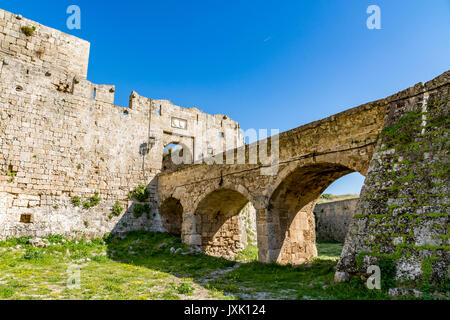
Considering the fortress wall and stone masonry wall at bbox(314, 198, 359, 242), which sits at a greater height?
the fortress wall

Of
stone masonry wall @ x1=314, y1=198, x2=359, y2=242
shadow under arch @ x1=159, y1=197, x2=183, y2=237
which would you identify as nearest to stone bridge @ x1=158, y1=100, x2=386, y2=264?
shadow under arch @ x1=159, y1=197, x2=183, y2=237

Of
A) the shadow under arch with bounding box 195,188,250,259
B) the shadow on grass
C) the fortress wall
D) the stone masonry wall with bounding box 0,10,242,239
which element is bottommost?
the shadow on grass

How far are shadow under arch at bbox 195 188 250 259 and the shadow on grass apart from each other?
137 centimetres

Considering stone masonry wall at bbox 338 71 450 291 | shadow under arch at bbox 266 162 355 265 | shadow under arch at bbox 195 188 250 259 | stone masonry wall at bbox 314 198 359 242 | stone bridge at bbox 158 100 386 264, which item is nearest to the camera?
stone masonry wall at bbox 338 71 450 291

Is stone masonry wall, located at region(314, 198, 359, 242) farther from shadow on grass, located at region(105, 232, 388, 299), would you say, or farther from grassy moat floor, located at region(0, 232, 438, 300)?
grassy moat floor, located at region(0, 232, 438, 300)

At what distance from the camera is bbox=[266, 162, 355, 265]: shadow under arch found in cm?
932

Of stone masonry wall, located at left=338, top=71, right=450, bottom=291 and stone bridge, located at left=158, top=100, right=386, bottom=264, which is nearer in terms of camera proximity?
stone masonry wall, located at left=338, top=71, right=450, bottom=291

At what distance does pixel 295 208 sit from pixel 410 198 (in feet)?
17.5

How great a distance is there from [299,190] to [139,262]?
6.36 m

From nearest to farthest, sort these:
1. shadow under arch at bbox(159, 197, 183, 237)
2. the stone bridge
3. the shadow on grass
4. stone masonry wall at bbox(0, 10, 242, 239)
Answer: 1. the shadow on grass
2. the stone bridge
3. stone masonry wall at bbox(0, 10, 242, 239)
4. shadow under arch at bbox(159, 197, 183, 237)

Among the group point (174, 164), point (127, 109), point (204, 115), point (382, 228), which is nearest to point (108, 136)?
point (127, 109)

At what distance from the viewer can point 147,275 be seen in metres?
8.02

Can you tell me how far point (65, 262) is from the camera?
9.91 m

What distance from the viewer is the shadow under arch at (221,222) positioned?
12798 mm
